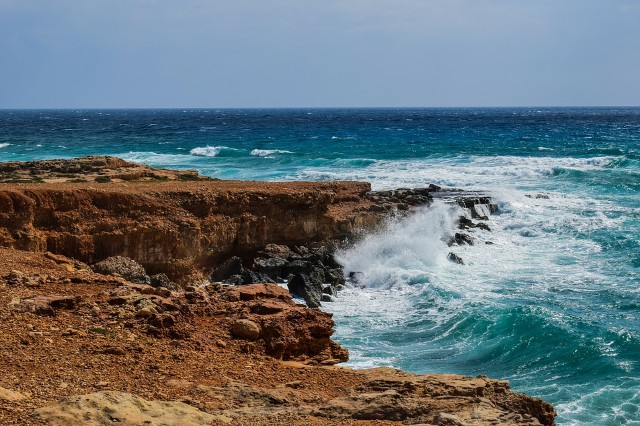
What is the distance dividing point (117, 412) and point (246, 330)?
3.39 metres

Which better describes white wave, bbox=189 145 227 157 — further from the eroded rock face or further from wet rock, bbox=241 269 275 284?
wet rock, bbox=241 269 275 284

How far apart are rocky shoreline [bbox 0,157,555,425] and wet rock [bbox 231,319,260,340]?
17 millimetres

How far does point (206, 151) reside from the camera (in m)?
64.1

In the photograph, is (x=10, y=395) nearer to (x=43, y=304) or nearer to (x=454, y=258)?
(x=43, y=304)

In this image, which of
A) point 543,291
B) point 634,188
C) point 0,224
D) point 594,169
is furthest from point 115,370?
point 594,169

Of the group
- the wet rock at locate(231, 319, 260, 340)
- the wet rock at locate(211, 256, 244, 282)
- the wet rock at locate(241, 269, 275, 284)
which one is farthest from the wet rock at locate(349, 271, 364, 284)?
the wet rock at locate(231, 319, 260, 340)

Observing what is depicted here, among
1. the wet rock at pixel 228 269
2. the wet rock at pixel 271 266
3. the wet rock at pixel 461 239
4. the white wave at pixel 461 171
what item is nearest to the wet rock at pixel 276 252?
the wet rock at pixel 271 266

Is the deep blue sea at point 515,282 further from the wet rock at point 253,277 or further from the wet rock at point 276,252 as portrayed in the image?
the wet rock at point 276,252

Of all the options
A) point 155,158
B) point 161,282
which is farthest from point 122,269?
point 155,158

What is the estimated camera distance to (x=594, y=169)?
1934 inches

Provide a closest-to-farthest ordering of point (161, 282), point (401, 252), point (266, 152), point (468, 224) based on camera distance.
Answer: point (161, 282) → point (401, 252) → point (468, 224) → point (266, 152)

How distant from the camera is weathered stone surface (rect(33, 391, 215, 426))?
7500 millimetres

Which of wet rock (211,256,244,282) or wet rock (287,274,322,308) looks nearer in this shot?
wet rock (287,274,322,308)

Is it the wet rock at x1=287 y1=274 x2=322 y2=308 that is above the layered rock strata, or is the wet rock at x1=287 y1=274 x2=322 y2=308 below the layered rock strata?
below
